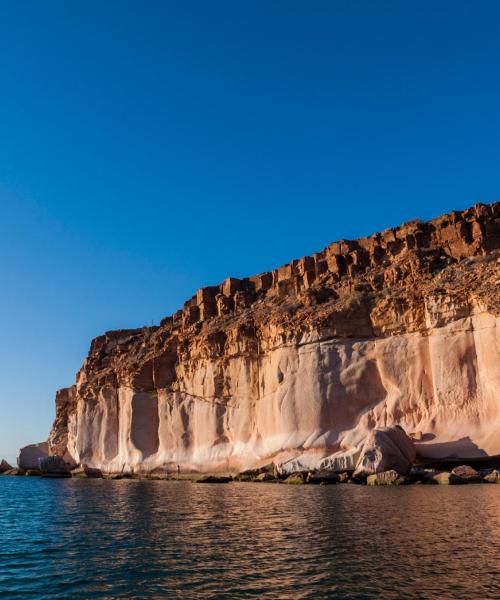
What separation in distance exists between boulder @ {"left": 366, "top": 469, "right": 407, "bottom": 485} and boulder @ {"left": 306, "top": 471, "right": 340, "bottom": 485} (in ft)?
10.5

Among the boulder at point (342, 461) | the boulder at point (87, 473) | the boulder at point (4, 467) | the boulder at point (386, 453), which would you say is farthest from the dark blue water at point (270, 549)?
the boulder at point (4, 467)

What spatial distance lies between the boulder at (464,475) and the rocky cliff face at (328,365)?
272 centimetres

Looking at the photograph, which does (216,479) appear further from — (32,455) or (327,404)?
(32,455)

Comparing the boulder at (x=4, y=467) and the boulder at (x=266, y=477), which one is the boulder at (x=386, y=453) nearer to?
the boulder at (x=266, y=477)

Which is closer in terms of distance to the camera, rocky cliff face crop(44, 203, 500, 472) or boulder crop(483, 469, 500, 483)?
boulder crop(483, 469, 500, 483)

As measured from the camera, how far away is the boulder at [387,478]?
99.1 ft

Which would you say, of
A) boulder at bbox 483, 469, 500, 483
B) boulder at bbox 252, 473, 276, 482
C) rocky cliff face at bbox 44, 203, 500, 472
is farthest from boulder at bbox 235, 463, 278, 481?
boulder at bbox 483, 469, 500, 483

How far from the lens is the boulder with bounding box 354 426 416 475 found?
32.3 meters

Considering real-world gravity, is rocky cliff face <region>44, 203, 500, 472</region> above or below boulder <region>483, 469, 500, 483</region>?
above

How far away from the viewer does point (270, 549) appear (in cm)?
1480

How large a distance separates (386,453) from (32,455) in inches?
2507

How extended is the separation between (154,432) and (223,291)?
16.2m

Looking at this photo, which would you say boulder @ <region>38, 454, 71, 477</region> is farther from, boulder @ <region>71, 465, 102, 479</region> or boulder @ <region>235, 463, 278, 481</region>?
boulder @ <region>235, 463, 278, 481</region>

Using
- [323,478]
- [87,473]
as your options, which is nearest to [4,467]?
[87,473]
